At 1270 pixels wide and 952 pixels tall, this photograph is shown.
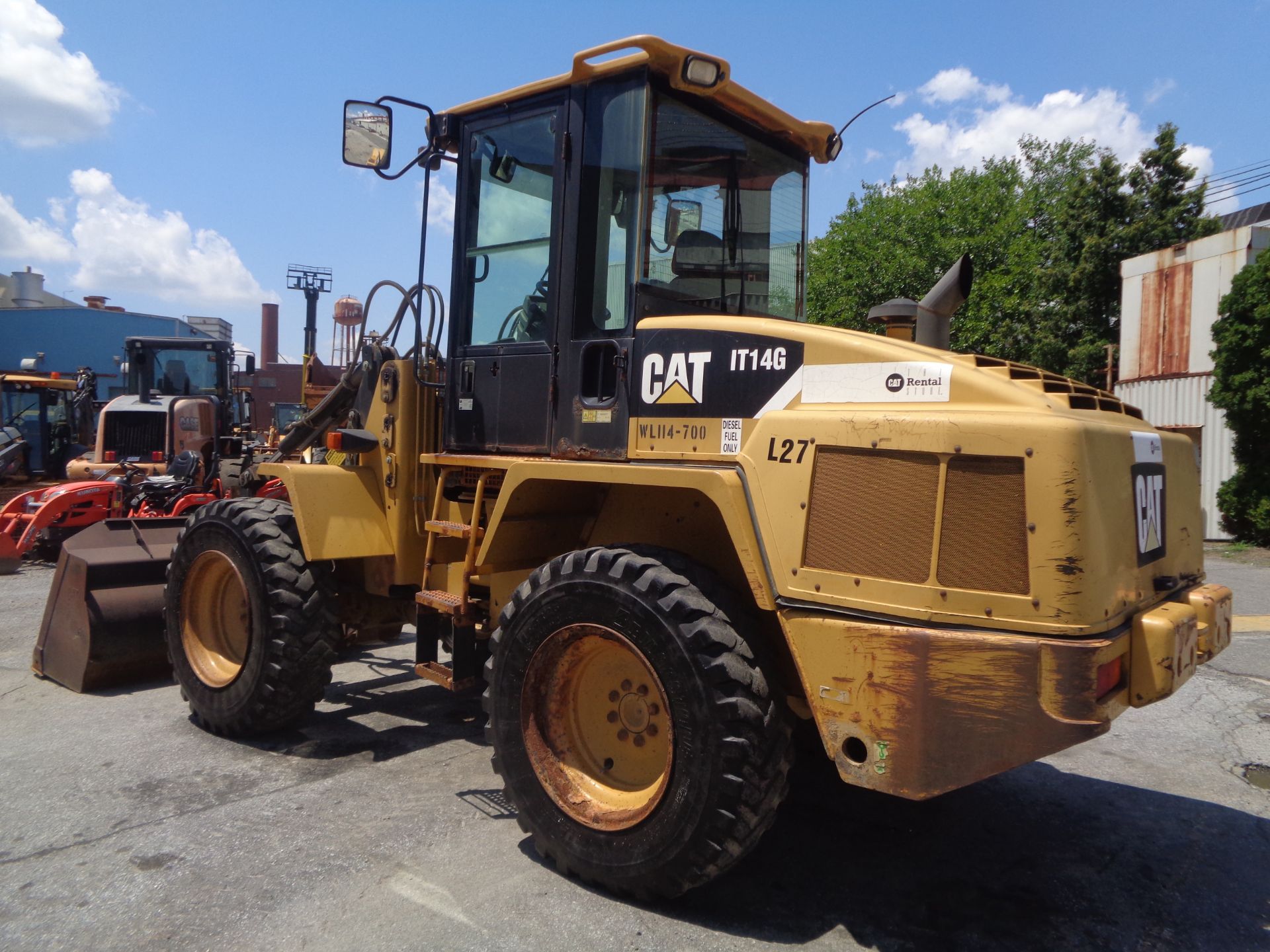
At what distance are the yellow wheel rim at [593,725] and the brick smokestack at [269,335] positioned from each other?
158 feet

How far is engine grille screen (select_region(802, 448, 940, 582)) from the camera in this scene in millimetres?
2719

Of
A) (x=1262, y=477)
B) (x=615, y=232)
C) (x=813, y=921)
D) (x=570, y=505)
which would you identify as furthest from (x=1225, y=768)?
(x=1262, y=477)

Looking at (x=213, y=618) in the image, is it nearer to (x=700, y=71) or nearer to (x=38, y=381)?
(x=700, y=71)

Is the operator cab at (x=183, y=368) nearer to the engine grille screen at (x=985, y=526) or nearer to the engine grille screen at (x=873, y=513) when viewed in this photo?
the engine grille screen at (x=873, y=513)

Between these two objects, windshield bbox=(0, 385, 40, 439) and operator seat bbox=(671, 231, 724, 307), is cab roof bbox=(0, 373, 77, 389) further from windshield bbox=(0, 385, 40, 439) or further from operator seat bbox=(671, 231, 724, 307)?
operator seat bbox=(671, 231, 724, 307)

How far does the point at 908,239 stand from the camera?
1147 inches

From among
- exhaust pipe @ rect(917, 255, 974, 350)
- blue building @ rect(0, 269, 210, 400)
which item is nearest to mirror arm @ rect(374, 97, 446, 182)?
exhaust pipe @ rect(917, 255, 974, 350)

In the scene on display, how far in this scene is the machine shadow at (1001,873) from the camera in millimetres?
3080

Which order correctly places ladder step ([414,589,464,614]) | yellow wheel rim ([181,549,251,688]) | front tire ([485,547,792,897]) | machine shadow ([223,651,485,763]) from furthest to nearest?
yellow wheel rim ([181,549,251,688])
machine shadow ([223,651,485,763])
ladder step ([414,589,464,614])
front tire ([485,547,792,897])

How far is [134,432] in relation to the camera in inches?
512

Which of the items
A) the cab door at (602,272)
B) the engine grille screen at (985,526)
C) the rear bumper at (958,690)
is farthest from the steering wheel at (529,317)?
the engine grille screen at (985,526)

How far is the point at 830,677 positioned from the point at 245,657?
3.28 m

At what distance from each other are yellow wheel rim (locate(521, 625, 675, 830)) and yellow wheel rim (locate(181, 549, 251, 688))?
A: 7.79 ft

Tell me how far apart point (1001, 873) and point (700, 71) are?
3.30 m
